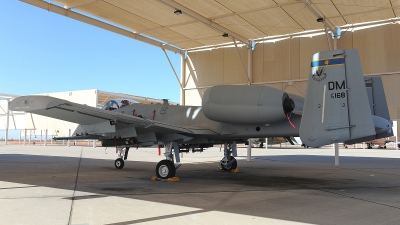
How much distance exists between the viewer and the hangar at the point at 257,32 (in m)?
16.7

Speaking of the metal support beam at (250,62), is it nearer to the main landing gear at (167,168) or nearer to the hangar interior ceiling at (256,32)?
the hangar interior ceiling at (256,32)

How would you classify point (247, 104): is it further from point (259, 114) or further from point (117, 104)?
point (117, 104)

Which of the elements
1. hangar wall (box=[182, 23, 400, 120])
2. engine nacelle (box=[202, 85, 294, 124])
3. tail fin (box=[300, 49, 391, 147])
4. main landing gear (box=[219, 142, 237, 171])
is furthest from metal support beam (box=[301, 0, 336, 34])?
tail fin (box=[300, 49, 391, 147])

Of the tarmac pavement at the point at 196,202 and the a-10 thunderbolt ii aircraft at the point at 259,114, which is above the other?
the a-10 thunderbolt ii aircraft at the point at 259,114

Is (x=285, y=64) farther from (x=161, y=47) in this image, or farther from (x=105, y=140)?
(x=105, y=140)

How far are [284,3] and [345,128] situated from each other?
1170 centimetres

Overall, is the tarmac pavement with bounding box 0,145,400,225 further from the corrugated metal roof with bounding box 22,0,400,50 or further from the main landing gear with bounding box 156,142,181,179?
the corrugated metal roof with bounding box 22,0,400,50

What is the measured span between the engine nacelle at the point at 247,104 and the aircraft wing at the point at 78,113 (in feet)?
3.61

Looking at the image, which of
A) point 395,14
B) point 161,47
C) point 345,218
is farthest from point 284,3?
point 345,218

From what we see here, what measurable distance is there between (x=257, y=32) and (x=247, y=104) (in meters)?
14.3

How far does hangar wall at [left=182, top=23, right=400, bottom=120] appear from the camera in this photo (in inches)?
737

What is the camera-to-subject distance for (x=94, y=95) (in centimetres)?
3356

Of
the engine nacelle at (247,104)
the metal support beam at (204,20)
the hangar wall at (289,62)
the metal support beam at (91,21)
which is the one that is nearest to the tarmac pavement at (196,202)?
the engine nacelle at (247,104)

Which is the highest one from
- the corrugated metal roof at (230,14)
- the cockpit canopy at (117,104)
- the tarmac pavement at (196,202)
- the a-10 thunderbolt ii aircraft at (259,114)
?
the corrugated metal roof at (230,14)
